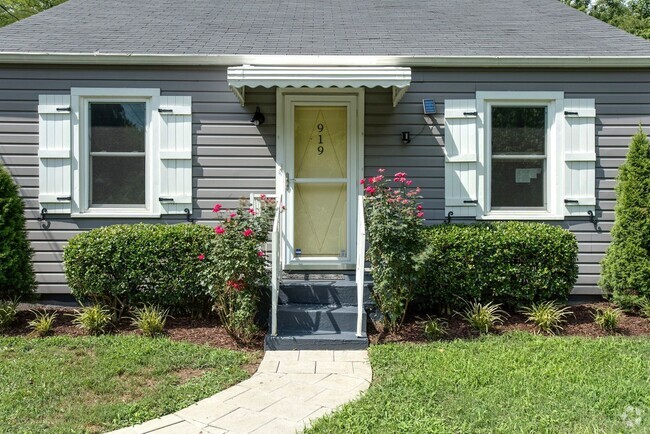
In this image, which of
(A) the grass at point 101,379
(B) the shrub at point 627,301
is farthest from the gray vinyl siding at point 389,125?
(A) the grass at point 101,379

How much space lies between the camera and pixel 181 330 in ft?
15.4

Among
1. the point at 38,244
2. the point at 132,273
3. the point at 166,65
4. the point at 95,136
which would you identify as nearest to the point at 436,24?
the point at 166,65

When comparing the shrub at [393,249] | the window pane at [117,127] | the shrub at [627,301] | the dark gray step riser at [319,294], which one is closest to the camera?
the shrub at [393,249]

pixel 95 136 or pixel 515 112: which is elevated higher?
pixel 515 112

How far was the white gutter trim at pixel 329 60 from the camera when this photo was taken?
17.5 ft

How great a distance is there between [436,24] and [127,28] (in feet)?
14.3

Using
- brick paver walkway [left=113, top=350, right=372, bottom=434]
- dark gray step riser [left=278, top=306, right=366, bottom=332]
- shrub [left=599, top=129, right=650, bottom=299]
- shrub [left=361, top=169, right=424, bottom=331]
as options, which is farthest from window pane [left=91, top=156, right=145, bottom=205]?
shrub [left=599, top=129, right=650, bottom=299]

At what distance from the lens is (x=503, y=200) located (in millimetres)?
5680

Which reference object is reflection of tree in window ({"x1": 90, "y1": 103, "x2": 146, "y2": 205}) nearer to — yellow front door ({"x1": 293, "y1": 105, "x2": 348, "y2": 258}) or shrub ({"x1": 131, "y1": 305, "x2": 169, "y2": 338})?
shrub ({"x1": 131, "y1": 305, "x2": 169, "y2": 338})

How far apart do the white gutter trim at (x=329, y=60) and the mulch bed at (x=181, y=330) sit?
2957 mm

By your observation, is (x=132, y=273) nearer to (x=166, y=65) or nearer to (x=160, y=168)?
(x=160, y=168)

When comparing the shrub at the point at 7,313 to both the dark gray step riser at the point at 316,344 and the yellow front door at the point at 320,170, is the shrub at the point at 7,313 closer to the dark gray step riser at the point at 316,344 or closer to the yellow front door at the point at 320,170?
the dark gray step riser at the point at 316,344

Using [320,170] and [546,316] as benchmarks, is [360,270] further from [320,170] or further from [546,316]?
[546,316]

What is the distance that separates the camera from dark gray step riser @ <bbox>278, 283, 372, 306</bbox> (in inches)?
190
